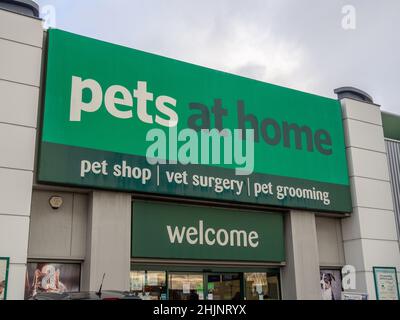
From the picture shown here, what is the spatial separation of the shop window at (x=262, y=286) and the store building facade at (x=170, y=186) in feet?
0.12

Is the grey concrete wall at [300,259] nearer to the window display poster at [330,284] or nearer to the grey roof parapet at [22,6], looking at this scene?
the window display poster at [330,284]

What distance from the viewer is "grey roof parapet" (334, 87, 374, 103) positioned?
1811 centimetres

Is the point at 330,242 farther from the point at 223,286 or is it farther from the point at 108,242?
the point at 108,242

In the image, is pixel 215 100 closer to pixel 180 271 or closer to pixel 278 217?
pixel 278 217

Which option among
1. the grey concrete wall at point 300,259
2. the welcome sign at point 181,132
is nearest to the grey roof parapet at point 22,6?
the welcome sign at point 181,132

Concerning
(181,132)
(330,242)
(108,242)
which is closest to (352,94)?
(330,242)

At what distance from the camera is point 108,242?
40.1 ft

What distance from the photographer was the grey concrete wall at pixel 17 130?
11.0m

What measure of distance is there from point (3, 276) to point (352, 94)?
536 inches

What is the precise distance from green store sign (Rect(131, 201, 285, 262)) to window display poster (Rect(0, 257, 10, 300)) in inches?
126

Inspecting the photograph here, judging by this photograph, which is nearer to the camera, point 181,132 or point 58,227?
point 58,227

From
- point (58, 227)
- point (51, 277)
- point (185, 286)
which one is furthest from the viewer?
point (185, 286)
